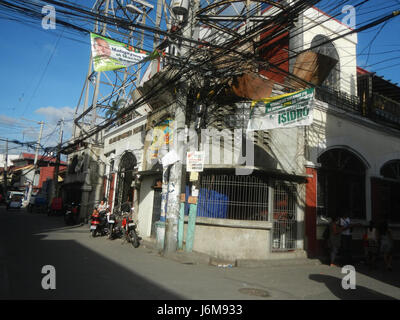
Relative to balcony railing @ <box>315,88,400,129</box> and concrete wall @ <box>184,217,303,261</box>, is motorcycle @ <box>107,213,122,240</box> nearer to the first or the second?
concrete wall @ <box>184,217,303,261</box>

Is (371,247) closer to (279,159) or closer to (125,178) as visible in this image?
(279,159)

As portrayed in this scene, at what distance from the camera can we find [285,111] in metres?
8.14

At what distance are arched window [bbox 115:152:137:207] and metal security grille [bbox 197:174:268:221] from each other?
6.62 meters

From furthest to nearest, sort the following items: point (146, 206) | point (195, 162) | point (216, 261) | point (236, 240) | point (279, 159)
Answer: point (146, 206)
point (279, 159)
point (195, 162)
point (236, 240)
point (216, 261)

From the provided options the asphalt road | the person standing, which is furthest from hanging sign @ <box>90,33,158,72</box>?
the person standing

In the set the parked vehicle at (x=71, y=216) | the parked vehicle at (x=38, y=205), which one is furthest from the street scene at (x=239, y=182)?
the parked vehicle at (x=38, y=205)

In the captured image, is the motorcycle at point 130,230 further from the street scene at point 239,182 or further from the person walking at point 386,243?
the person walking at point 386,243

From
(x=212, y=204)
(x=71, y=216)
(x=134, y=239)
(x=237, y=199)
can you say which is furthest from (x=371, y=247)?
(x=71, y=216)

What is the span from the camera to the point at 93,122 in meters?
20.5

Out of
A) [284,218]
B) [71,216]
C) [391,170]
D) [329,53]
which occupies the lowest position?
[71,216]

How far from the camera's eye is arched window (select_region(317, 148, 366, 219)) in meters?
11.4

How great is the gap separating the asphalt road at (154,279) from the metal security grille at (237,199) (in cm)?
179

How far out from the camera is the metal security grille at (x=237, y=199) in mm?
9531

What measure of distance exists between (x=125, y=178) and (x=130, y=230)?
5363 millimetres
